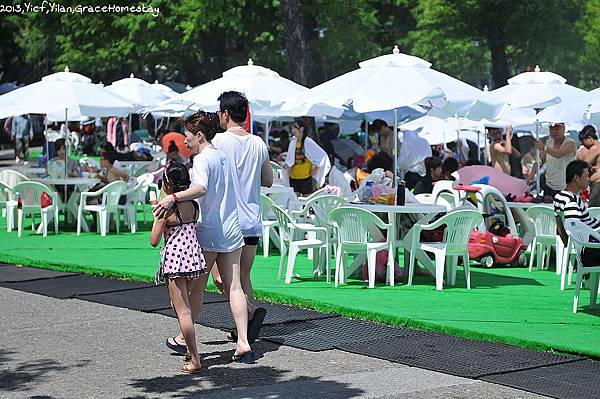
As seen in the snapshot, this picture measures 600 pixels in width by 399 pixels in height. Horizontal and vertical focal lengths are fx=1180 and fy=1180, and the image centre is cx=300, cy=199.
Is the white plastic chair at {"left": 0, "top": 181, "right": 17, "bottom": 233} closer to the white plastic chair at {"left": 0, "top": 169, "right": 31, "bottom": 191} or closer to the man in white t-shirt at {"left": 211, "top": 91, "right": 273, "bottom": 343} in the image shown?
the white plastic chair at {"left": 0, "top": 169, "right": 31, "bottom": 191}

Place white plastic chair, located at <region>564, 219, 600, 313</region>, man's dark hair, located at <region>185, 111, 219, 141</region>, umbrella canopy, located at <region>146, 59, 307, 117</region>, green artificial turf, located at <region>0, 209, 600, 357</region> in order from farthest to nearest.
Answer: umbrella canopy, located at <region>146, 59, 307, 117</region>
white plastic chair, located at <region>564, 219, 600, 313</region>
green artificial turf, located at <region>0, 209, 600, 357</region>
man's dark hair, located at <region>185, 111, 219, 141</region>

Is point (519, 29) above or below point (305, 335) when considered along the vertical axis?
above

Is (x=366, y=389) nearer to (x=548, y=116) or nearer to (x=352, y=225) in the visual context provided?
(x=352, y=225)

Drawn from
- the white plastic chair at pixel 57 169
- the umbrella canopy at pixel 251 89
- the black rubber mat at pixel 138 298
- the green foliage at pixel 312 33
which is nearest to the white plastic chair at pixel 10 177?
the white plastic chair at pixel 57 169

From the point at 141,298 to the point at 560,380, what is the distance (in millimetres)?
4785

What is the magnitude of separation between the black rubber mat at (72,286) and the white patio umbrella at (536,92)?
6.36 meters

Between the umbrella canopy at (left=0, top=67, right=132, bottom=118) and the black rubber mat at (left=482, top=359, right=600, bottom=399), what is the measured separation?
1134 centimetres

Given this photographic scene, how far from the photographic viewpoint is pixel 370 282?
1225 centimetres

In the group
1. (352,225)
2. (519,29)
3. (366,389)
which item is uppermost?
(519,29)

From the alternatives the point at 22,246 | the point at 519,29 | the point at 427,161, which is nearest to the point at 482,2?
the point at 519,29

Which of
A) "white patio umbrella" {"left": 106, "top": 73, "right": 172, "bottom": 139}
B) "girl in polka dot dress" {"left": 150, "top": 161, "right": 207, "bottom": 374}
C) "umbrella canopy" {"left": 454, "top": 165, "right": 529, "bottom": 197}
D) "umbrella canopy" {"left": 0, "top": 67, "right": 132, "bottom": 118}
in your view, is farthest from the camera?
"white patio umbrella" {"left": 106, "top": 73, "right": 172, "bottom": 139}

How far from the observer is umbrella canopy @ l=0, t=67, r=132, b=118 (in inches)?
712

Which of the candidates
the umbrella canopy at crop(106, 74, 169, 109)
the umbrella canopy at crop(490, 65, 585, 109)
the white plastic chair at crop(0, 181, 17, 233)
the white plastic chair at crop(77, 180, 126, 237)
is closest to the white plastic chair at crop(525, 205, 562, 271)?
the umbrella canopy at crop(490, 65, 585, 109)

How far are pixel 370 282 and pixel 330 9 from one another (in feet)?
92.1
